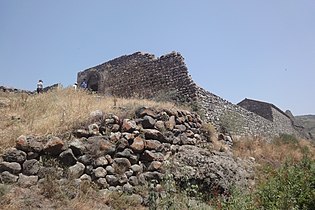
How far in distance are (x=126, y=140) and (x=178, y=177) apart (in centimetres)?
144

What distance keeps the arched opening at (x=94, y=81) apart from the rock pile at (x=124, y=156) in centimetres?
1000

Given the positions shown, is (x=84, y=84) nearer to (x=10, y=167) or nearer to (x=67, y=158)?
(x=67, y=158)

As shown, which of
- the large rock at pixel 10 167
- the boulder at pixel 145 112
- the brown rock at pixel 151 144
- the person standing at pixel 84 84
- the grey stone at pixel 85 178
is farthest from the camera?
the person standing at pixel 84 84

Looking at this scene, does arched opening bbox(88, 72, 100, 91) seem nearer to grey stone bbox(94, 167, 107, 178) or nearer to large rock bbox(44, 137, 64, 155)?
large rock bbox(44, 137, 64, 155)

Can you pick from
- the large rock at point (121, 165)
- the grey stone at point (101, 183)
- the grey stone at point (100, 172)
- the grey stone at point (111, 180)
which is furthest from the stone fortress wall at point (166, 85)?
the grey stone at point (101, 183)

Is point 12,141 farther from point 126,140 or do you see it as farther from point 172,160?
point 172,160

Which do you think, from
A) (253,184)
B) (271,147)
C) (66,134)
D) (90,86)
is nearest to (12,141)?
(66,134)

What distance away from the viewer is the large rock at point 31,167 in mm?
6184

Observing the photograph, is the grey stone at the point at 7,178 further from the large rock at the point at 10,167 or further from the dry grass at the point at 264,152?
the dry grass at the point at 264,152

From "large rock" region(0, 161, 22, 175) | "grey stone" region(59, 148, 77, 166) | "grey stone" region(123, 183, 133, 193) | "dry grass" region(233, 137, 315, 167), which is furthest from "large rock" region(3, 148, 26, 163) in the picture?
"dry grass" region(233, 137, 315, 167)

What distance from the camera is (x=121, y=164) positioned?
22.9ft

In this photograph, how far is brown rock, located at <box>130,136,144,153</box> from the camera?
7305 mm

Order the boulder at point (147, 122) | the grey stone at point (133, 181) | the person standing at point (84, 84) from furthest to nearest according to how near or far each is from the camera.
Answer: the person standing at point (84, 84), the boulder at point (147, 122), the grey stone at point (133, 181)

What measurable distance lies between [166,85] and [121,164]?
7397 millimetres
